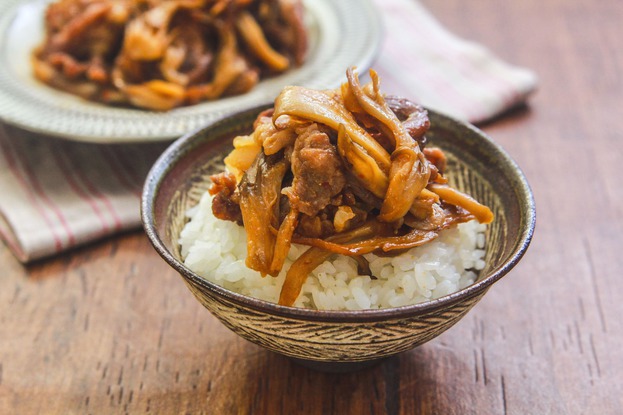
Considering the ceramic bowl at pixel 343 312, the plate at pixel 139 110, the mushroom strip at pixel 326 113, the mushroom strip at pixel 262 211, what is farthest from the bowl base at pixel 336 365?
the plate at pixel 139 110

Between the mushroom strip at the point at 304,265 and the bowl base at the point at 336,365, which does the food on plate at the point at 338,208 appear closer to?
the mushroom strip at the point at 304,265

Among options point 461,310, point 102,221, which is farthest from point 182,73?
point 461,310

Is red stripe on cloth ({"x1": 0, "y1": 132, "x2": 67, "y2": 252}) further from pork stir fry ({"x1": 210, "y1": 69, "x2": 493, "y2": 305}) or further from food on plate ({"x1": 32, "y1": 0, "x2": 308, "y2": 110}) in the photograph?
pork stir fry ({"x1": 210, "y1": 69, "x2": 493, "y2": 305})

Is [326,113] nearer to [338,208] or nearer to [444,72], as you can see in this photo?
[338,208]

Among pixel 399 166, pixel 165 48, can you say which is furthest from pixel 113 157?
pixel 399 166

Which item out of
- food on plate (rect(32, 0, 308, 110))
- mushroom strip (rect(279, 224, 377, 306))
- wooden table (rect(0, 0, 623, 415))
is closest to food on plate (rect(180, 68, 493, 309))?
mushroom strip (rect(279, 224, 377, 306))
